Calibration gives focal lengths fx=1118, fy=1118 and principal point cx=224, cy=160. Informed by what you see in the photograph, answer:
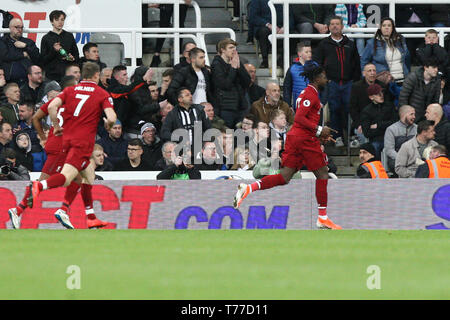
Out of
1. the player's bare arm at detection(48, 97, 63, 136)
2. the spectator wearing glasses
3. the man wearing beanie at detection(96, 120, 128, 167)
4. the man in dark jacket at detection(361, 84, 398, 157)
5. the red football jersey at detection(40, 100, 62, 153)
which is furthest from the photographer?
the man in dark jacket at detection(361, 84, 398, 157)

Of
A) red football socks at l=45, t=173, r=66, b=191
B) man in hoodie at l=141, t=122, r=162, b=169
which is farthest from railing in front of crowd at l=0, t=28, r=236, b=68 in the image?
red football socks at l=45, t=173, r=66, b=191

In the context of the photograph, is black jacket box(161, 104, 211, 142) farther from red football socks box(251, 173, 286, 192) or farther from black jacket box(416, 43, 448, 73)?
black jacket box(416, 43, 448, 73)

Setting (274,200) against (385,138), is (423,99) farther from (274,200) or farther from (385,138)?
(274,200)

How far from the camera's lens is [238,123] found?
1770 cm

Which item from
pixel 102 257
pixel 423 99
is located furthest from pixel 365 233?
pixel 423 99

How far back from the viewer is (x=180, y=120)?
56.3 ft

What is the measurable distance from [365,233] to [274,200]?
9.55ft

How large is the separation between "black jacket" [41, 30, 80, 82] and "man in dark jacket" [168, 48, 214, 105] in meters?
1.76

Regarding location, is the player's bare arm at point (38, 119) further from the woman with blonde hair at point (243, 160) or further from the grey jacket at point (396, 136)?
the grey jacket at point (396, 136)

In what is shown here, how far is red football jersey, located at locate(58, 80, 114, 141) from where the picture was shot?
1366cm

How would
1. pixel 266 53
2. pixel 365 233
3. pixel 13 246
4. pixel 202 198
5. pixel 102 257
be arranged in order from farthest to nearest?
pixel 266 53 < pixel 202 198 < pixel 365 233 < pixel 13 246 < pixel 102 257

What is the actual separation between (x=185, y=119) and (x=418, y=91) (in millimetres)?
3910

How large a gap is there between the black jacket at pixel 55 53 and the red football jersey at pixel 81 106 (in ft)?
14.9

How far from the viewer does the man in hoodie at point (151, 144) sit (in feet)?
55.6
